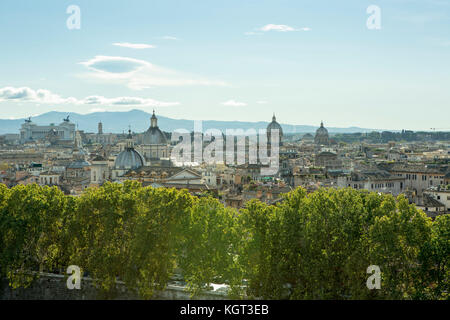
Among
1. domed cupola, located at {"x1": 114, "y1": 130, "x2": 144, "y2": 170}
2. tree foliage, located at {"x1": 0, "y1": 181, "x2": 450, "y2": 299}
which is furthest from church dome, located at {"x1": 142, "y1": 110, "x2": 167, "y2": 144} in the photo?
Answer: tree foliage, located at {"x1": 0, "y1": 181, "x2": 450, "y2": 299}

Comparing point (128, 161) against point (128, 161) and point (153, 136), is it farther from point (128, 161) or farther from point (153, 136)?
point (153, 136)

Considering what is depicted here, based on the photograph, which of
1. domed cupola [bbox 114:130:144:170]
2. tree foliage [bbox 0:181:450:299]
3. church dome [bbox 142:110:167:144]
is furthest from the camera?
church dome [bbox 142:110:167:144]

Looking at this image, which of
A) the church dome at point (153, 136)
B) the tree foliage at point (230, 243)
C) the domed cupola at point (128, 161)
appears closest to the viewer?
the tree foliage at point (230, 243)

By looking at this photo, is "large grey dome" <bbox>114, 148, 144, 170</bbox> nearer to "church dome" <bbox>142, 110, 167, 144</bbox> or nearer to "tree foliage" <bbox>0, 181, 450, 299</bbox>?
"church dome" <bbox>142, 110, 167, 144</bbox>

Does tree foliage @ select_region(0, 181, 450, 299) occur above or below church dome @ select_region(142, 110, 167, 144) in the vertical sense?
below

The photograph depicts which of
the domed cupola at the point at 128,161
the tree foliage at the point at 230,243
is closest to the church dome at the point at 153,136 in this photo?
the domed cupola at the point at 128,161

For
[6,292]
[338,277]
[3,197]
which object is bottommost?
[6,292]

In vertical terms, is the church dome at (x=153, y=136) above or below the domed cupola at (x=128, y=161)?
above

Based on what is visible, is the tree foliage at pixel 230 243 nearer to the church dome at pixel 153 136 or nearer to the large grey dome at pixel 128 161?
the large grey dome at pixel 128 161

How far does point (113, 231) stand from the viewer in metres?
27.0

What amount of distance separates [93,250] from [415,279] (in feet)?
45.4

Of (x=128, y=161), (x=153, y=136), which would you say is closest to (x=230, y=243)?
(x=128, y=161)
